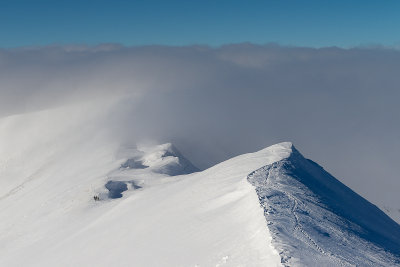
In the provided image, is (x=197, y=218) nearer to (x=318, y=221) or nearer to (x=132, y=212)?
(x=318, y=221)

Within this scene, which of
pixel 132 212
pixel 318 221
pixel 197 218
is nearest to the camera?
pixel 318 221

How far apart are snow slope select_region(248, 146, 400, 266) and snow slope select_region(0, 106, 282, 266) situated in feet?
2.89

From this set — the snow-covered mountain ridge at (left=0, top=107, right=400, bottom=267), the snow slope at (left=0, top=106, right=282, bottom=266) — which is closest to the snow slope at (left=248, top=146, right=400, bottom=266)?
the snow-covered mountain ridge at (left=0, top=107, right=400, bottom=267)

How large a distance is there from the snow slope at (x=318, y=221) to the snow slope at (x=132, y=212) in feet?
2.89

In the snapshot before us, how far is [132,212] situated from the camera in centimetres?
3353

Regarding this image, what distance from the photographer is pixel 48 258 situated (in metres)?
29.7

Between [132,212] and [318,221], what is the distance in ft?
42.6

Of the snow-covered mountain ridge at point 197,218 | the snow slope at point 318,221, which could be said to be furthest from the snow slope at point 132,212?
the snow slope at point 318,221

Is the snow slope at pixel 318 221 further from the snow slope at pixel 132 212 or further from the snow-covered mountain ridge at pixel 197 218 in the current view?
the snow slope at pixel 132 212

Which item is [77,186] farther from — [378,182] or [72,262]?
[378,182]

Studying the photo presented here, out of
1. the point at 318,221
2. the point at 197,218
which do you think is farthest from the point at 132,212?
the point at 318,221

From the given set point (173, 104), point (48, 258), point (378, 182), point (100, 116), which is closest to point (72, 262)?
point (48, 258)

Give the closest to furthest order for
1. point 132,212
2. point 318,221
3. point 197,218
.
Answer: point 318,221
point 197,218
point 132,212

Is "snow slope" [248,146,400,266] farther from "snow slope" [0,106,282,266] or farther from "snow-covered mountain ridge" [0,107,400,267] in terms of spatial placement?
"snow slope" [0,106,282,266]
